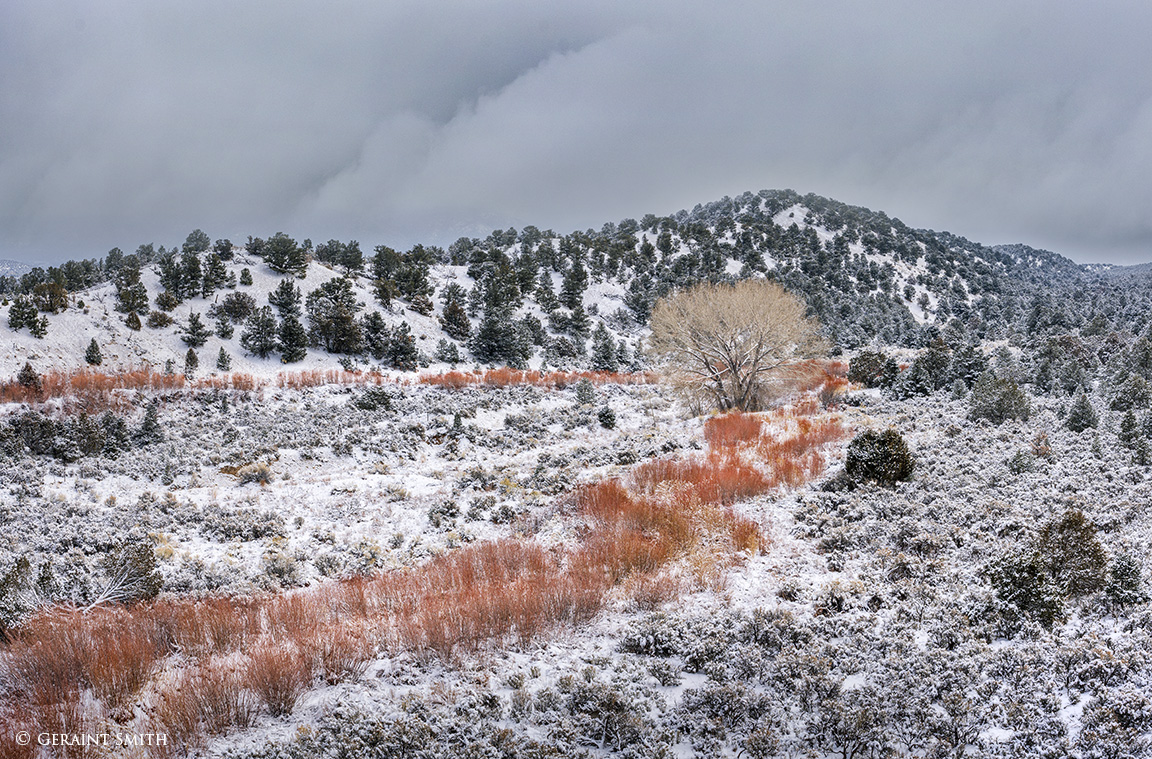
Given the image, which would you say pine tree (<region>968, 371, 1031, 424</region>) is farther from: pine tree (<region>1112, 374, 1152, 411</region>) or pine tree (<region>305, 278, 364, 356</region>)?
pine tree (<region>305, 278, 364, 356</region>)

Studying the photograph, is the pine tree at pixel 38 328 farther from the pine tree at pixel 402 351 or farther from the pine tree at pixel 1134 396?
the pine tree at pixel 1134 396

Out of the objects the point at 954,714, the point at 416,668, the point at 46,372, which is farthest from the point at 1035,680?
the point at 46,372

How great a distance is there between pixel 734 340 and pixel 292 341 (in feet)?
76.1

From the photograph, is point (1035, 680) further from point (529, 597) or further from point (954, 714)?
point (529, 597)

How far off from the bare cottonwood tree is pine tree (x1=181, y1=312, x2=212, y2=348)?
23.3m

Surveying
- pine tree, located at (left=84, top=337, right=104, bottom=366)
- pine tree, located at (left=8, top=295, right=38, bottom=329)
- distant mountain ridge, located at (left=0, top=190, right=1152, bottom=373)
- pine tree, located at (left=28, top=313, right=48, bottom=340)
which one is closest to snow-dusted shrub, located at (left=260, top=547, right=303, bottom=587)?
distant mountain ridge, located at (left=0, top=190, right=1152, bottom=373)

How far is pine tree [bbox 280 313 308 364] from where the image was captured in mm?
27641

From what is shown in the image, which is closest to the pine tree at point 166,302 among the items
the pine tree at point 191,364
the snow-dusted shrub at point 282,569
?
the pine tree at point 191,364

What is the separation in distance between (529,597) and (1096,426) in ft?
48.2

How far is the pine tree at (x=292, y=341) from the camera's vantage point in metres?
27.6

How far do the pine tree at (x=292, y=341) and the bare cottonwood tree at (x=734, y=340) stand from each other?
1902 cm

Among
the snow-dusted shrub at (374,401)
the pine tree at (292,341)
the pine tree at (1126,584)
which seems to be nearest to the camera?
the pine tree at (1126,584)

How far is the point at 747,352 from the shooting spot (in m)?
23.2

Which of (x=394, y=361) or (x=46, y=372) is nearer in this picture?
(x=46, y=372)
